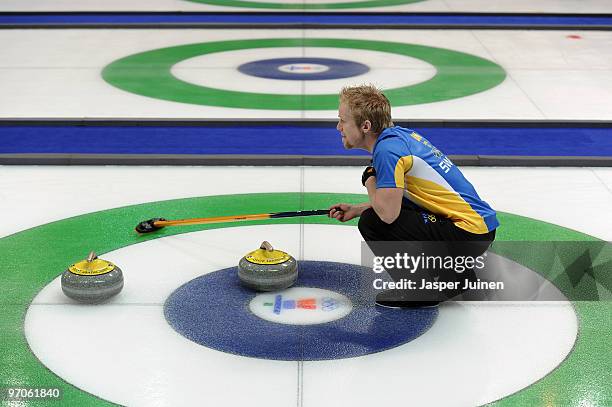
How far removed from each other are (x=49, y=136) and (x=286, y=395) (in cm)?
469

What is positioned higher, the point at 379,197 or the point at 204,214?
the point at 379,197

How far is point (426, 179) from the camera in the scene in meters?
4.43

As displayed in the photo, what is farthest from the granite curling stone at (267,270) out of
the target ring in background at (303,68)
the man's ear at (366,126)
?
the target ring in background at (303,68)

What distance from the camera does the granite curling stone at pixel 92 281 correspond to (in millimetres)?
4539

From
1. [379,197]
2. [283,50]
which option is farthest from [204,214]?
[283,50]

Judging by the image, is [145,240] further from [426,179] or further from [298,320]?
[426,179]

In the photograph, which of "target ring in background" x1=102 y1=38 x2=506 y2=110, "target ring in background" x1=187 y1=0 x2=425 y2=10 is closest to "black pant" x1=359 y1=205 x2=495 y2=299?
"target ring in background" x1=102 y1=38 x2=506 y2=110

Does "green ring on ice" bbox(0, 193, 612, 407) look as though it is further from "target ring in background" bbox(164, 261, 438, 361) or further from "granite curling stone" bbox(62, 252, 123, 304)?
"target ring in background" bbox(164, 261, 438, 361)

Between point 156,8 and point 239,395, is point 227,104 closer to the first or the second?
point 239,395

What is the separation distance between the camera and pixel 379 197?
4.31m

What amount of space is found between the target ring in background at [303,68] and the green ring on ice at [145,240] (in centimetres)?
402

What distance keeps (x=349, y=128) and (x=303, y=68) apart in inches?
248

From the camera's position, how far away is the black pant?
4.46 metres

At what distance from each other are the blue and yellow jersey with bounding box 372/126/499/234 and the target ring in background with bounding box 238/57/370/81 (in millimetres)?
5716
